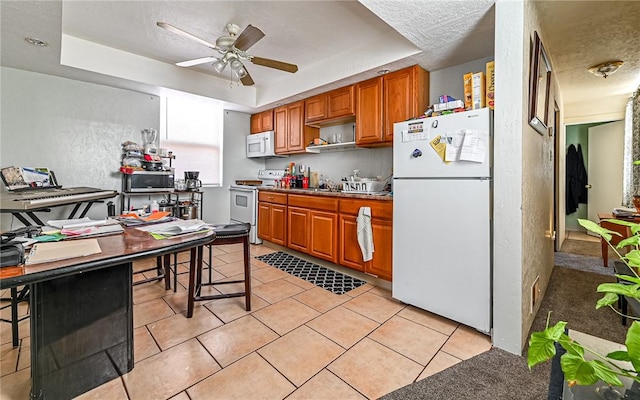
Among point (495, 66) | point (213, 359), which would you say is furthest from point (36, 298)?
point (495, 66)

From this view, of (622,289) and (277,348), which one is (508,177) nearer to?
(622,289)

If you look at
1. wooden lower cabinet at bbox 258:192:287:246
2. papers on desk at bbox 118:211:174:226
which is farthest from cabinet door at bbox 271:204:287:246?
papers on desk at bbox 118:211:174:226

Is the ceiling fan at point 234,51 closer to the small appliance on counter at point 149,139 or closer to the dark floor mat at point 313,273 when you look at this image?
the small appliance on counter at point 149,139

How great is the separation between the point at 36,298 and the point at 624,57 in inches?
192

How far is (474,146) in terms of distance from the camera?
73.6 inches

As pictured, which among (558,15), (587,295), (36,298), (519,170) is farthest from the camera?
(587,295)

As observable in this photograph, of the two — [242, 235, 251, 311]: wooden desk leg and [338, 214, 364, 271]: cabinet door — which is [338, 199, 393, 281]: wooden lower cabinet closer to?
[338, 214, 364, 271]: cabinet door

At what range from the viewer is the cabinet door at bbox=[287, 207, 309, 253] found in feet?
11.4

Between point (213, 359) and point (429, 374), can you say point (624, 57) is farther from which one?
point (213, 359)

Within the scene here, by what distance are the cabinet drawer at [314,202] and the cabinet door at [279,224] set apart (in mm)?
233

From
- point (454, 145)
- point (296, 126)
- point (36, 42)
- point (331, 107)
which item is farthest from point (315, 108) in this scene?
point (36, 42)

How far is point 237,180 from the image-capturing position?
190 inches

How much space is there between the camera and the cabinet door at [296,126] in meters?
3.98

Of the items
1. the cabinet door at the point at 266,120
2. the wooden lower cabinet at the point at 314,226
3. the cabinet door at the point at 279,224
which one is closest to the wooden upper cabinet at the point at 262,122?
the cabinet door at the point at 266,120
